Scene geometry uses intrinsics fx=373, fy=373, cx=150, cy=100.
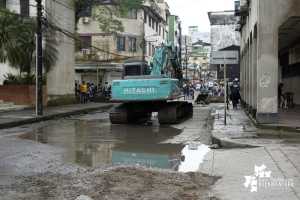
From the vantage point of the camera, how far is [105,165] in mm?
6973

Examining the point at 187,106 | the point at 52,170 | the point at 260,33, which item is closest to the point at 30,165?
the point at 52,170

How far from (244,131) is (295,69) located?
9.44 metres

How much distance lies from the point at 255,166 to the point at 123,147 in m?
3.69

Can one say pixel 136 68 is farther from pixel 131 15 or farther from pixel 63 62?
pixel 131 15

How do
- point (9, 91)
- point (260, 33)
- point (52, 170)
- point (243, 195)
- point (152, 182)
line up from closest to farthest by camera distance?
point (243, 195), point (152, 182), point (52, 170), point (260, 33), point (9, 91)

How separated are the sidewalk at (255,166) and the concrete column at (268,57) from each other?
1966 millimetres

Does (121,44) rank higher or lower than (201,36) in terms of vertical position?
lower

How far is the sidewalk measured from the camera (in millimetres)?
5012

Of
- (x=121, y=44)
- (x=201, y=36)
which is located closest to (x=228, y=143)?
(x=121, y=44)

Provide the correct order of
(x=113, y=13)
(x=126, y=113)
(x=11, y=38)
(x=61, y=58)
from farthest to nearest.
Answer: (x=113, y=13) < (x=61, y=58) < (x=11, y=38) < (x=126, y=113)

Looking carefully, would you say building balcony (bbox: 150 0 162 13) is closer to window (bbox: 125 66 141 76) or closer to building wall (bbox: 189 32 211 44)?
window (bbox: 125 66 141 76)

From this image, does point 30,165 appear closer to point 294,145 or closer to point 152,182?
point 152,182

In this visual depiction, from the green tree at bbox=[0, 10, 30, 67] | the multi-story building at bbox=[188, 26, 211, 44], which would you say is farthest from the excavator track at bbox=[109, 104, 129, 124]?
the multi-story building at bbox=[188, 26, 211, 44]

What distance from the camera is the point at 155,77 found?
49.9 feet
